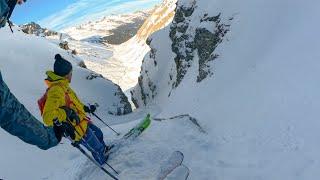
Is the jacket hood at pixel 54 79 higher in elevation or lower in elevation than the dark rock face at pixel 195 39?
higher

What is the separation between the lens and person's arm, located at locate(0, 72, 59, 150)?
610 centimetres

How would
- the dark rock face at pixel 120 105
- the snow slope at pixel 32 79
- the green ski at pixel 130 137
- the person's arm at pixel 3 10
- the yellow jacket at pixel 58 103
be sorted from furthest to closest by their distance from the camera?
the dark rock face at pixel 120 105 → the snow slope at pixel 32 79 → the green ski at pixel 130 137 → the yellow jacket at pixel 58 103 → the person's arm at pixel 3 10

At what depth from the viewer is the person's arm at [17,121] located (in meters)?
6.10

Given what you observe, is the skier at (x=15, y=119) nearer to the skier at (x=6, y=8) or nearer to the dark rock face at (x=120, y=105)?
the skier at (x=6, y=8)

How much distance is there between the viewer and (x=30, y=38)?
4003 cm

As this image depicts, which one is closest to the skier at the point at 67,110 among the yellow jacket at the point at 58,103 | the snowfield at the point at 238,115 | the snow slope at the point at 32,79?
the yellow jacket at the point at 58,103

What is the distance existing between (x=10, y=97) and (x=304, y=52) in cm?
972

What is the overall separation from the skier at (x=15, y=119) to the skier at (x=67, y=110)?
2551mm

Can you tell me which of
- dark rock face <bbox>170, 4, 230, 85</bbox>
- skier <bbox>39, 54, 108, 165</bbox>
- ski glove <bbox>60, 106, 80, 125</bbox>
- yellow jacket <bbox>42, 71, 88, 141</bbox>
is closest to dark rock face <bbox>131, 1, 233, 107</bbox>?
dark rock face <bbox>170, 4, 230, 85</bbox>

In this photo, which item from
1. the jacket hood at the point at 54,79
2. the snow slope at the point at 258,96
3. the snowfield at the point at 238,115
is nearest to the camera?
the snow slope at the point at 258,96

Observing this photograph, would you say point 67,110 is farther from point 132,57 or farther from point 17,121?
point 132,57

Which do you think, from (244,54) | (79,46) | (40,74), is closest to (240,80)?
(244,54)

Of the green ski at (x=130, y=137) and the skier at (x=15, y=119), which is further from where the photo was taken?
the green ski at (x=130, y=137)

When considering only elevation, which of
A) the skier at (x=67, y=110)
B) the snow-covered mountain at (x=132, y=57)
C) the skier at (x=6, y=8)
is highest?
the skier at (x=6, y=8)
